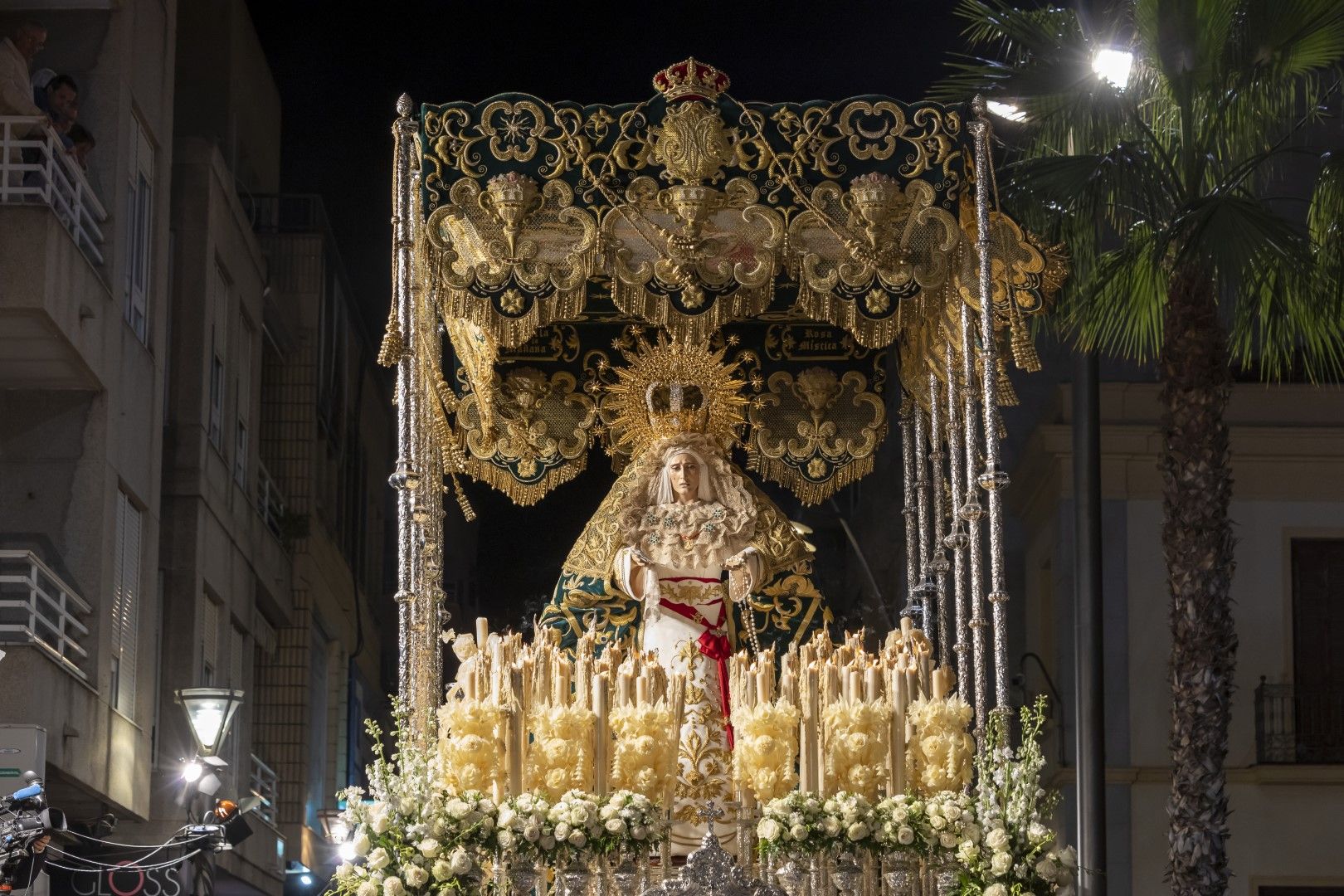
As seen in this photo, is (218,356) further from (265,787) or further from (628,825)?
(628,825)

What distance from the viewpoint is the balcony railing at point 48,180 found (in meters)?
15.2

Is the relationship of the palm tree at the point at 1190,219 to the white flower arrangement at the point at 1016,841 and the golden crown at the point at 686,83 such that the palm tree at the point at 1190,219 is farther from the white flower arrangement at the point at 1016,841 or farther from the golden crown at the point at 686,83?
the white flower arrangement at the point at 1016,841

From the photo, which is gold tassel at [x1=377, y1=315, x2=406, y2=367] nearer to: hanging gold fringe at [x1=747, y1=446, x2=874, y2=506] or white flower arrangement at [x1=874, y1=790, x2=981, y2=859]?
hanging gold fringe at [x1=747, y1=446, x2=874, y2=506]

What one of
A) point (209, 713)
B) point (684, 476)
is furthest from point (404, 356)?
point (209, 713)

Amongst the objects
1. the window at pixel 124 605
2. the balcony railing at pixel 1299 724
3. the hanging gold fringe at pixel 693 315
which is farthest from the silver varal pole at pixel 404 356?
the balcony railing at pixel 1299 724

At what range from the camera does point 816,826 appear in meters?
9.80

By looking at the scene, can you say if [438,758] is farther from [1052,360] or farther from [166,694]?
[1052,360]

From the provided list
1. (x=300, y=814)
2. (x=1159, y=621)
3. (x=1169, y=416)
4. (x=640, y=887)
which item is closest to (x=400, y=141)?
(x=640, y=887)

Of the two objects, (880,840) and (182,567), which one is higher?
(182,567)

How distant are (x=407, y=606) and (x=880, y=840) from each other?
265cm

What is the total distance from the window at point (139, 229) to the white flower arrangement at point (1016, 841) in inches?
396

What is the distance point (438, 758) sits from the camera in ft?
33.3

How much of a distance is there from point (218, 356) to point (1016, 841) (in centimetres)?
1301

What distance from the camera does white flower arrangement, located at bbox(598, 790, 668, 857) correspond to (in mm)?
9719
